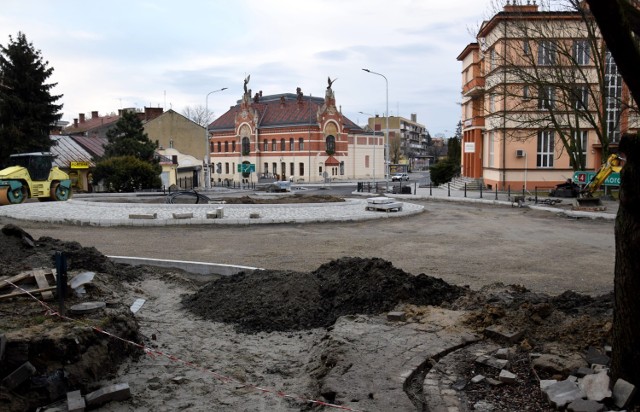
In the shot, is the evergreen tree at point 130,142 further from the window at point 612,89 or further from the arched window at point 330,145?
the window at point 612,89

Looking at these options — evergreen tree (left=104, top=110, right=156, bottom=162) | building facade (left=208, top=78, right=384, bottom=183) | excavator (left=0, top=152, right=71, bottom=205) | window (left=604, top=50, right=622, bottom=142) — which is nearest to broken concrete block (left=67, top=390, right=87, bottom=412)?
excavator (left=0, top=152, right=71, bottom=205)

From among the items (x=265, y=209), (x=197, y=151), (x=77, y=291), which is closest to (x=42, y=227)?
(x=265, y=209)

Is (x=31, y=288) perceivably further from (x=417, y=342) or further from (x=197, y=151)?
(x=197, y=151)

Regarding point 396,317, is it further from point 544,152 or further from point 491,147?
point 491,147

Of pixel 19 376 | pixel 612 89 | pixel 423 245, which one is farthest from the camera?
pixel 612 89

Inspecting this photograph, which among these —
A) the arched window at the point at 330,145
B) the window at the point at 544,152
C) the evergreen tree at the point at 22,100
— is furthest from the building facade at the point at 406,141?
the evergreen tree at the point at 22,100

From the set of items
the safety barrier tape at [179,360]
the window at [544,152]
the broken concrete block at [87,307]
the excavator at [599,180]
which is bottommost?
the safety barrier tape at [179,360]

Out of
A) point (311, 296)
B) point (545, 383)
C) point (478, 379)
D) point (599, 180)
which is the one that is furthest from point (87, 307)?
point (599, 180)

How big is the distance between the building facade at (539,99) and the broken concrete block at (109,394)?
1099 inches

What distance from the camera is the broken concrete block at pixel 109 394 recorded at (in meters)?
5.62

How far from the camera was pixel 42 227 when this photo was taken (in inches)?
808

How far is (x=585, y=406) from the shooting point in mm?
4742

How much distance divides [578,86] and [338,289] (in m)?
29.4

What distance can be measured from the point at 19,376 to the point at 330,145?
72.2 metres
